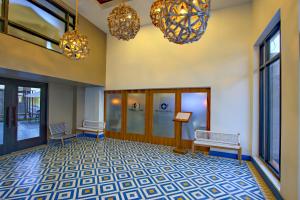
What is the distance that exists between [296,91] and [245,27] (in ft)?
11.0

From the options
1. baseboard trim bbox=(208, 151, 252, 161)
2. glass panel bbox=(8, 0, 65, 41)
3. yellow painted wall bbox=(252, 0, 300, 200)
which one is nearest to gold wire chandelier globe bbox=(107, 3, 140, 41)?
yellow painted wall bbox=(252, 0, 300, 200)

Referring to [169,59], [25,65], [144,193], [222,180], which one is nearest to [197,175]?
[222,180]

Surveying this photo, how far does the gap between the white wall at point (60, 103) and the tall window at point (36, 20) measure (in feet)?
6.71

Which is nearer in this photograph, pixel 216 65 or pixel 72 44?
pixel 72 44

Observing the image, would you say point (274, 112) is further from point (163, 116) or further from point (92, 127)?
point (92, 127)

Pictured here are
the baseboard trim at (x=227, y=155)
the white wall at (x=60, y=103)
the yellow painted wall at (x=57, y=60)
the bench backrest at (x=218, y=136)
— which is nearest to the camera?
the yellow painted wall at (x=57, y=60)

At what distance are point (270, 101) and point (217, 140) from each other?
1816 mm

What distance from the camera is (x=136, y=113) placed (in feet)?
20.7

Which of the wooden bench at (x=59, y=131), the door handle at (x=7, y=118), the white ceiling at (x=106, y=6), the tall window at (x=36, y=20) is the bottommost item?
the wooden bench at (x=59, y=131)

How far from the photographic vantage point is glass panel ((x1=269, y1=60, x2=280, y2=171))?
10.2 ft

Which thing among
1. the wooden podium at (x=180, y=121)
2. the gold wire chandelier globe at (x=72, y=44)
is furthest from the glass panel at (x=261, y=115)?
the gold wire chandelier globe at (x=72, y=44)

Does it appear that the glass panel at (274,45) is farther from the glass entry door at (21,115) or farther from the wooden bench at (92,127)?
the glass entry door at (21,115)

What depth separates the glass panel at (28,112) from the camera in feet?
16.3

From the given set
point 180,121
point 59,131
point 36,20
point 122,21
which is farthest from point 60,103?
point 122,21
